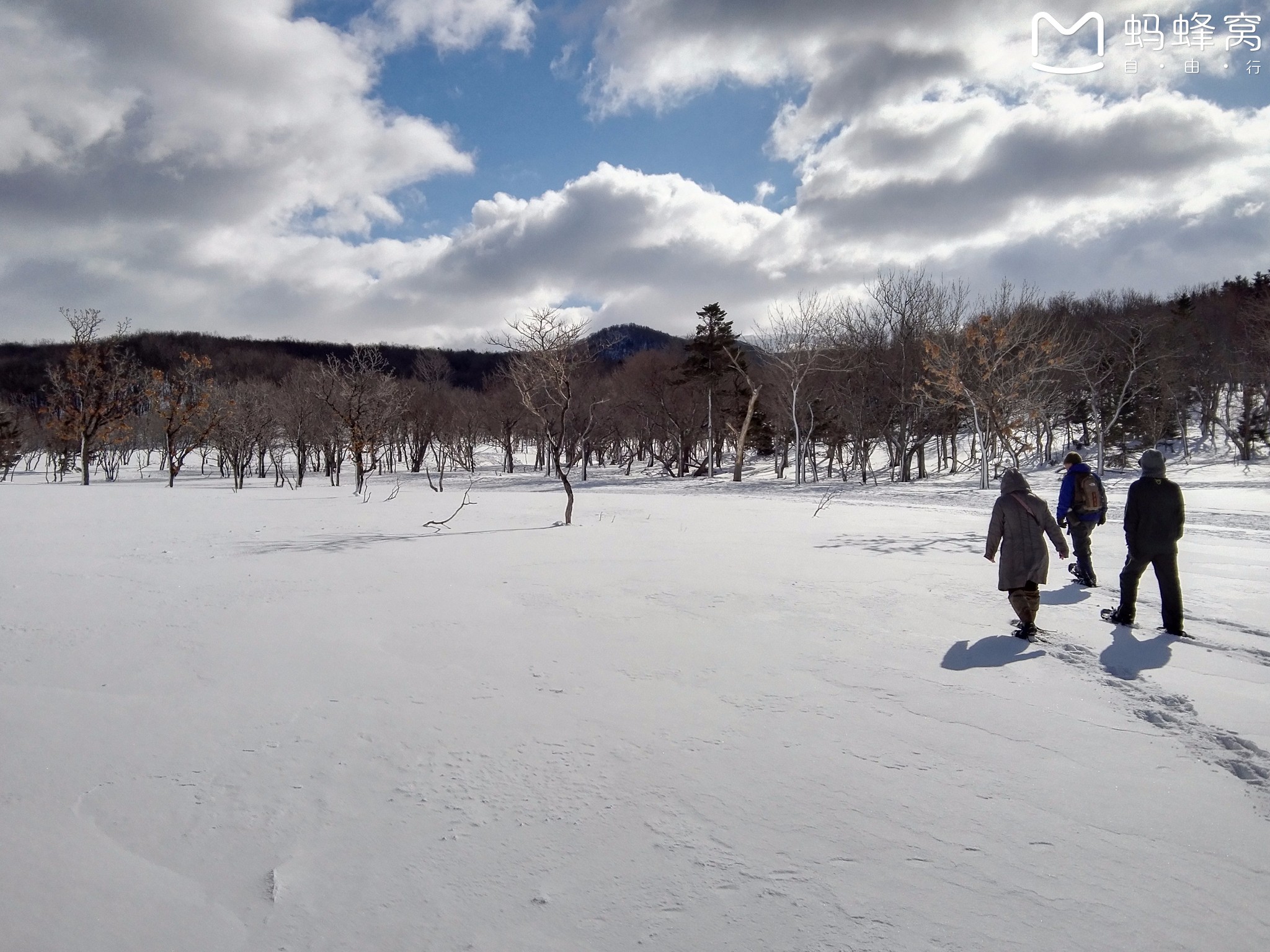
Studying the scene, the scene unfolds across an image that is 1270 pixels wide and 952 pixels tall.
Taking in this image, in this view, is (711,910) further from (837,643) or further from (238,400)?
(238,400)

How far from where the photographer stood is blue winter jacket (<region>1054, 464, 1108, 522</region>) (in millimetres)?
8648

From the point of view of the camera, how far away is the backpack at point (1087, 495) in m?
8.65

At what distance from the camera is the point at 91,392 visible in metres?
32.8

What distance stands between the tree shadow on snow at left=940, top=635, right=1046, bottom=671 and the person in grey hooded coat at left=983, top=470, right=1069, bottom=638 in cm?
29

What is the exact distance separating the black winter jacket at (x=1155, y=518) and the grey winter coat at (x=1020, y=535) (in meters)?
0.70

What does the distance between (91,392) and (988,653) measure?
41.5 meters

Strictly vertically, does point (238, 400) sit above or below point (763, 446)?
above

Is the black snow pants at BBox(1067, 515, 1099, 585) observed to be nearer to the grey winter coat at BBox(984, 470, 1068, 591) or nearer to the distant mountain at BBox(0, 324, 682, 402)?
the grey winter coat at BBox(984, 470, 1068, 591)

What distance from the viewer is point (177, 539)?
1164 centimetres

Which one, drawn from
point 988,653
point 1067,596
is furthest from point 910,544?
point 988,653

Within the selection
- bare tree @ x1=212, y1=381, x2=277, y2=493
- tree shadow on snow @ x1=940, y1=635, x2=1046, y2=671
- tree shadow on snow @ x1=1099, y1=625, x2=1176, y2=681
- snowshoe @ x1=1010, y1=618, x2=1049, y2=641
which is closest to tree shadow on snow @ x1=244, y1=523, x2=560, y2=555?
tree shadow on snow @ x1=940, y1=635, x2=1046, y2=671

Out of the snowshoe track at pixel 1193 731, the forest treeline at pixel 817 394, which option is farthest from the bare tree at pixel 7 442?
the snowshoe track at pixel 1193 731

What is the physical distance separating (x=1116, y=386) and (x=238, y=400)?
55510 millimetres

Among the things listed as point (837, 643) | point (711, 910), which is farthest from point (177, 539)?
point (711, 910)
